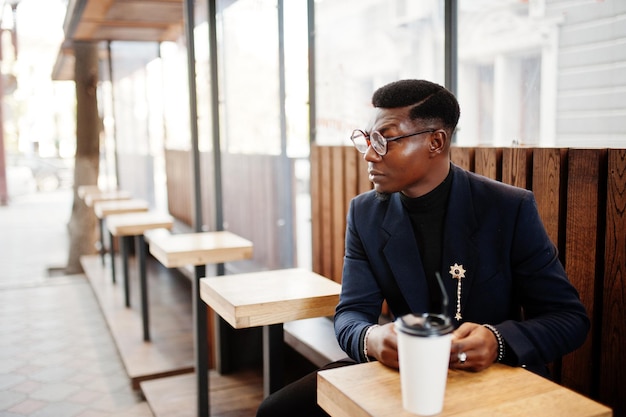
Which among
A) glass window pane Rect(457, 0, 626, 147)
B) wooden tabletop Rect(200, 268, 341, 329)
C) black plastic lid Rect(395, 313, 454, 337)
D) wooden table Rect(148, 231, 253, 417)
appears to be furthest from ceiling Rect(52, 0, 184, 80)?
black plastic lid Rect(395, 313, 454, 337)

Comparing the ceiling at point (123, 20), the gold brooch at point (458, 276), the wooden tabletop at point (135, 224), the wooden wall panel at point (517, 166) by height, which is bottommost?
the wooden tabletop at point (135, 224)

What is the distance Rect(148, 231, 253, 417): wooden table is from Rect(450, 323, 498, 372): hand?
1.87 m

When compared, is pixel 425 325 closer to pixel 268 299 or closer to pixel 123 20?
pixel 268 299

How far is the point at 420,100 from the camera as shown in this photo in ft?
5.84

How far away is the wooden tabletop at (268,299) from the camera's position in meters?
2.29

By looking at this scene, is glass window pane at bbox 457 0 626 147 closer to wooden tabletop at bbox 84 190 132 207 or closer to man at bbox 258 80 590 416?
man at bbox 258 80 590 416

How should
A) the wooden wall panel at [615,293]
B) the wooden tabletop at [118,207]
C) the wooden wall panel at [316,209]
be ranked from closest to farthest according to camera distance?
the wooden wall panel at [615,293] → the wooden wall panel at [316,209] → the wooden tabletop at [118,207]

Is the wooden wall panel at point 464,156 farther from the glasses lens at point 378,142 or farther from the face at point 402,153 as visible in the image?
the glasses lens at point 378,142

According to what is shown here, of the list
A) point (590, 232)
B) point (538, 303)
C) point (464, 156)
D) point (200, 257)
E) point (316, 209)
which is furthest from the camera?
point (316, 209)

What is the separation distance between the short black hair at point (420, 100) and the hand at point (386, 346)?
2.00 feet

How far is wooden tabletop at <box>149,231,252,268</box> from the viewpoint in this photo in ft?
10.9

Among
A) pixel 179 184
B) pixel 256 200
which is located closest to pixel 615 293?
pixel 256 200

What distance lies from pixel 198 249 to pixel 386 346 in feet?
A: 6.62

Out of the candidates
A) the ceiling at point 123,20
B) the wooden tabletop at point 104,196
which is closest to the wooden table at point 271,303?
the ceiling at point 123,20
